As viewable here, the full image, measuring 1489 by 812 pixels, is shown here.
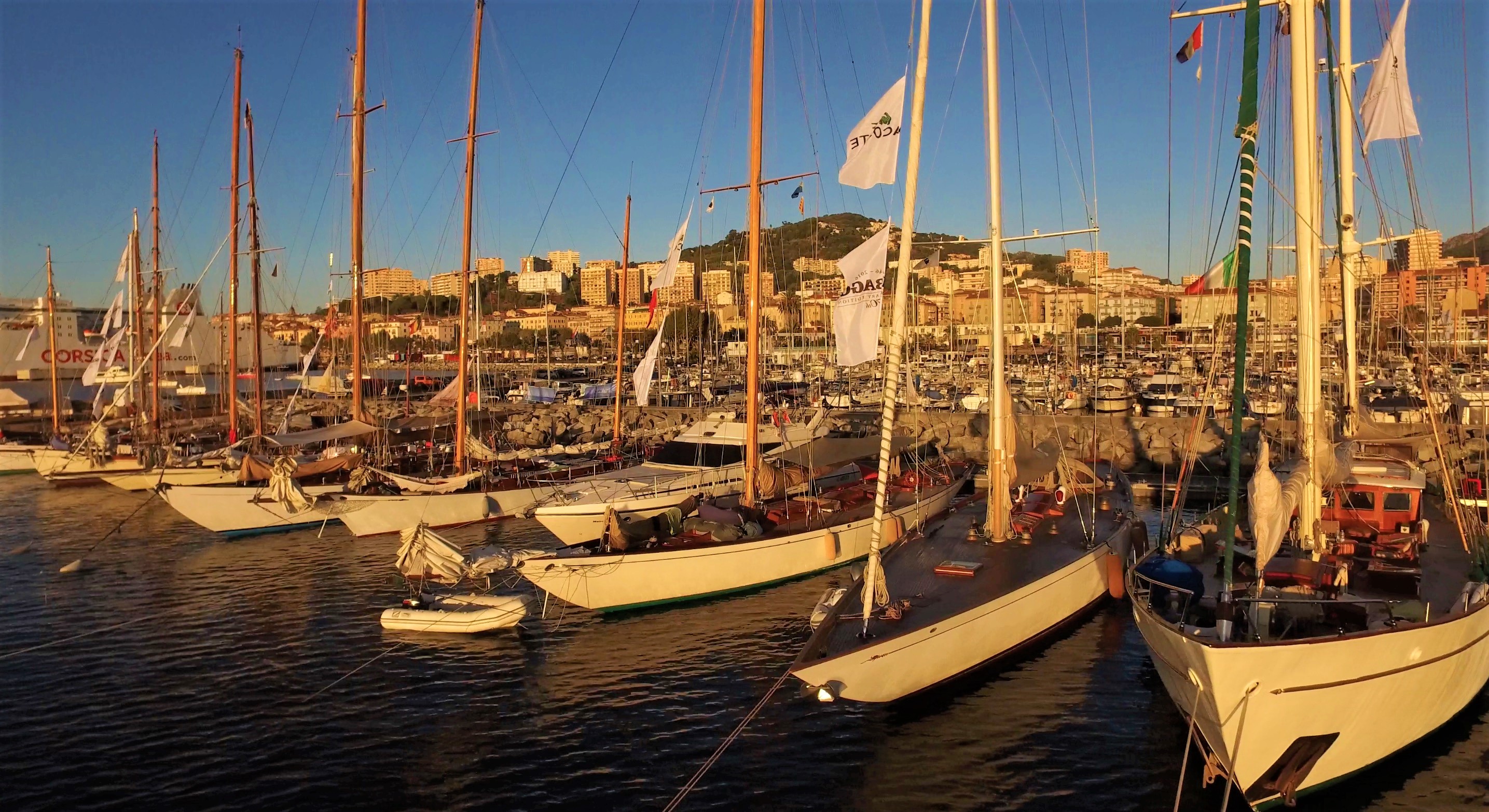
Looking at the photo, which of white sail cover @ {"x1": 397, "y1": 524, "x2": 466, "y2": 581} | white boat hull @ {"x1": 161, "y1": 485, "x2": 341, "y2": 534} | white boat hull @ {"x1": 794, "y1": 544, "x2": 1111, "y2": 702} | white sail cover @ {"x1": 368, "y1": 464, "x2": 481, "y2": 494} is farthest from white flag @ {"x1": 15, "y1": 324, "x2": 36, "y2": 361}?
white boat hull @ {"x1": 794, "y1": 544, "x2": 1111, "y2": 702}

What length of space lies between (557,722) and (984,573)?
733 centimetres

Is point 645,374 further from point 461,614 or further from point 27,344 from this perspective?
point 27,344

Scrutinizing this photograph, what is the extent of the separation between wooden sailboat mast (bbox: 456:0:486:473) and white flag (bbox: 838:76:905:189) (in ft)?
61.9

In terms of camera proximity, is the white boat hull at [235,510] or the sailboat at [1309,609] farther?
the white boat hull at [235,510]

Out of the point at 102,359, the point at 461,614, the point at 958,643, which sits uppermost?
the point at 102,359

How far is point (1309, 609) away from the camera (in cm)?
1141

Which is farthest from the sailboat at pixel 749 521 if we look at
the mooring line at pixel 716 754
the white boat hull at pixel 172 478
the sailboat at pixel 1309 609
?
the white boat hull at pixel 172 478

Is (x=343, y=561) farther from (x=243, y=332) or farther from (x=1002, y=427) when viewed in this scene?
(x=243, y=332)

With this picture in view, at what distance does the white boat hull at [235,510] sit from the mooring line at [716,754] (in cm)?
1819

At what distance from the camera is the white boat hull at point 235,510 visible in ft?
91.6

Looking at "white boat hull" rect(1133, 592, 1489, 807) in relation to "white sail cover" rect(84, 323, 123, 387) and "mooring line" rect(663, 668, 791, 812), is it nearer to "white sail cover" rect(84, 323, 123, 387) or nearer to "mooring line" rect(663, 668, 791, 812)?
"mooring line" rect(663, 668, 791, 812)

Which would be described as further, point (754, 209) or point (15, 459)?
point (15, 459)

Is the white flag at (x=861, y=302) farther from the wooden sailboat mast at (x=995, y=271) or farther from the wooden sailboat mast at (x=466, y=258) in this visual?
the wooden sailboat mast at (x=466, y=258)

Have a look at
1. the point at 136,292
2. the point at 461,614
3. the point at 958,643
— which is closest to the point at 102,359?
the point at 136,292
